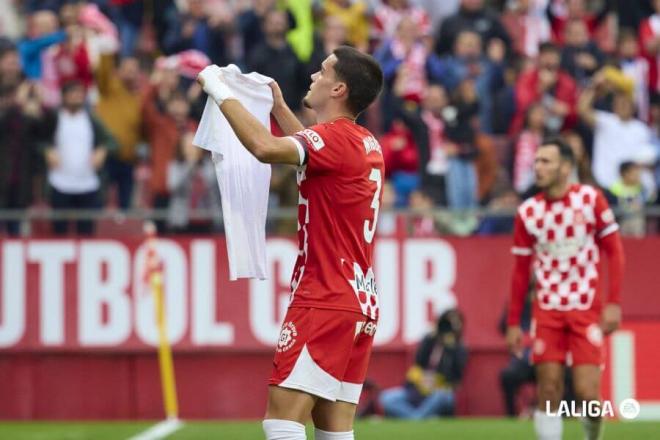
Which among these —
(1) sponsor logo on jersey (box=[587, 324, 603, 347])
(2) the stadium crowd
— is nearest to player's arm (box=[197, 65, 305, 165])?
(1) sponsor logo on jersey (box=[587, 324, 603, 347])

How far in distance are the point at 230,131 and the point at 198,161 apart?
9111 mm

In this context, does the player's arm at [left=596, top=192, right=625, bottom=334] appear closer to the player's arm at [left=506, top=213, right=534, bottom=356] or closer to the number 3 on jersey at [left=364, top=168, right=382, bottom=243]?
the player's arm at [left=506, top=213, right=534, bottom=356]

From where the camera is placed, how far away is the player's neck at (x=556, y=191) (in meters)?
12.2

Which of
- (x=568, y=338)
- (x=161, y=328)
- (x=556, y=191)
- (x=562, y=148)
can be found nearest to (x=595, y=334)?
(x=568, y=338)

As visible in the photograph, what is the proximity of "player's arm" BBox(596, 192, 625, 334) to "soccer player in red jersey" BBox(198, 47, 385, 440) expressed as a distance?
401cm

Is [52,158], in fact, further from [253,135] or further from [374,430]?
[253,135]

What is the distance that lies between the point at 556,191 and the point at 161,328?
638 centimetres

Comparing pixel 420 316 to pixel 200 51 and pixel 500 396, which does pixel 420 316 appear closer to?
pixel 500 396

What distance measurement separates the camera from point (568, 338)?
12.1 metres

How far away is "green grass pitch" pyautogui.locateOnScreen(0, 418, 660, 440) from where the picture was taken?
573 inches

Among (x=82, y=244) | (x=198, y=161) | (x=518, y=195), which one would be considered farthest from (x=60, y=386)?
(x=518, y=195)

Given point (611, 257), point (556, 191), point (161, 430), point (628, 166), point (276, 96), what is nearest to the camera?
point (276, 96)

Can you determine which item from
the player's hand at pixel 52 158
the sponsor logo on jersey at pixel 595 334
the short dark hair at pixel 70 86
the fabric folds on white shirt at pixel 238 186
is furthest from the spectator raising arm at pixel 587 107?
the fabric folds on white shirt at pixel 238 186

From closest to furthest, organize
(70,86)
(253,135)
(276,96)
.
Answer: (253,135) → (276,96) → (70,86)
